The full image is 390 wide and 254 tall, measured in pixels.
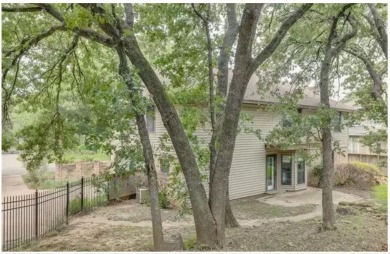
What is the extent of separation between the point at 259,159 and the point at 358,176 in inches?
231

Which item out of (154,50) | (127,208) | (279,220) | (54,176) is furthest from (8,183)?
(279,220)

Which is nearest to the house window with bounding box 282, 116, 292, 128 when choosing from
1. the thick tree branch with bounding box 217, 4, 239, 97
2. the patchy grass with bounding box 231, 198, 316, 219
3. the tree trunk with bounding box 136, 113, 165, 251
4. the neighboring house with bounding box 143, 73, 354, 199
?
the neighboring house with bounding box 143, 73, 354, 199

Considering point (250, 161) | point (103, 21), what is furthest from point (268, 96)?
point (103, 21)

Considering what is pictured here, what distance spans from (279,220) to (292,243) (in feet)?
9.30

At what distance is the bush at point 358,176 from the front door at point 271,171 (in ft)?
12.1

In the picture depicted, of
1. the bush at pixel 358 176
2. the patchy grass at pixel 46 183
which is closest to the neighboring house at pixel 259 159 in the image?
the bush at pixel 358 176

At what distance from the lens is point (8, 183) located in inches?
651

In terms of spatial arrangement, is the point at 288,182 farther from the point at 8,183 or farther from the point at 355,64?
the point at 8,183

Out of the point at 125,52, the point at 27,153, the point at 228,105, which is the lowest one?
the point at 27,153

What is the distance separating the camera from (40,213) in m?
9.86

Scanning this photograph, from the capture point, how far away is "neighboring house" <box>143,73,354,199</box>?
12.5 m

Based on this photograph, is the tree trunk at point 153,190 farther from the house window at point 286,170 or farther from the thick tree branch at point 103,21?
the house window at point 286,170

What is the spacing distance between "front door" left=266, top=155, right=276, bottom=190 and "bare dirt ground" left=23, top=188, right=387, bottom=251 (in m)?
3.09

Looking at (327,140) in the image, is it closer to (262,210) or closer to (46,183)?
(262,210)
